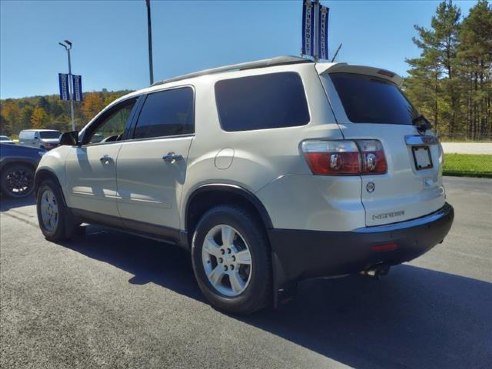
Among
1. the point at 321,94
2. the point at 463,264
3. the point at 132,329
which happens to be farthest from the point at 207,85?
the point at 463,264

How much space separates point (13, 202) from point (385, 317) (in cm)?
866

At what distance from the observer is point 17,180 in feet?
32.4

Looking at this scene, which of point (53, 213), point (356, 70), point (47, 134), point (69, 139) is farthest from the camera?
point (47, 134)

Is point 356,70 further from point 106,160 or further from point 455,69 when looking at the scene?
point 455,69

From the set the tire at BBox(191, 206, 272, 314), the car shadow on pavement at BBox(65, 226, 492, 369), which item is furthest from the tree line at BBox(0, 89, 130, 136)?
the tire at BBox(191, 206, 272, 314)

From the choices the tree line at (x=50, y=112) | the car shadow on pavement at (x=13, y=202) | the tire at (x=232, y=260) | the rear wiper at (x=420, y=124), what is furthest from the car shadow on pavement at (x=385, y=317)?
the tree line at (x=50, y=112)

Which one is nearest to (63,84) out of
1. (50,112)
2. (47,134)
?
(47,134)

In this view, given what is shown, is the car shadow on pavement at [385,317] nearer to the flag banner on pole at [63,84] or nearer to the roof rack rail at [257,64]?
the roof rack rail at [257,64]

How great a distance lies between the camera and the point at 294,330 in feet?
10.3

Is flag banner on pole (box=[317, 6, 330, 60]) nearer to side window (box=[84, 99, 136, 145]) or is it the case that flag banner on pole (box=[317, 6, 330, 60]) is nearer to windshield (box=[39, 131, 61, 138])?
side window (box=[84, 99, 136, 145])

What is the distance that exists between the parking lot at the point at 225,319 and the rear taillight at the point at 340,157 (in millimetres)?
1167

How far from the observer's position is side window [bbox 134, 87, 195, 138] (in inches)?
150

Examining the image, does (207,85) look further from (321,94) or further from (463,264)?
(463,264)

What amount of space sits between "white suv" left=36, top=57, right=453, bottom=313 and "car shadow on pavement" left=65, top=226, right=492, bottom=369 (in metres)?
0.40
